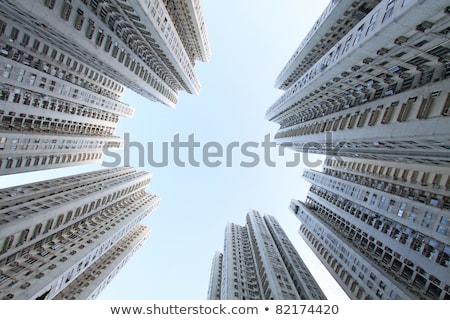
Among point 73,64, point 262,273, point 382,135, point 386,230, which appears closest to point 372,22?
point 382,135

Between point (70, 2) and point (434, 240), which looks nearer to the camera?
point (70, 2)

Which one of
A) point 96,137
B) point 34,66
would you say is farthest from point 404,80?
point 96,137

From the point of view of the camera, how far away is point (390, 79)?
3497 cm

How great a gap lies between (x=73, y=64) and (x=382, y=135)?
70005 millimetres

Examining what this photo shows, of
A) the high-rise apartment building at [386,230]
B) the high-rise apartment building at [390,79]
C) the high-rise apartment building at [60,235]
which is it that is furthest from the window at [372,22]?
the high-rise apartment building at [60,235]

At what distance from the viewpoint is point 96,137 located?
323ft

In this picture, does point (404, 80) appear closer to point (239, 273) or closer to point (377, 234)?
point (377, 234)

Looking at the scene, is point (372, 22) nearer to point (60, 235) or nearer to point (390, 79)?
point (390, 79)

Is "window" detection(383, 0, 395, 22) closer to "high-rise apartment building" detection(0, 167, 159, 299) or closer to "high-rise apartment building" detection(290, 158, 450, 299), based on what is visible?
"high-rise apartment building" detection(290, 158, 450, 299)

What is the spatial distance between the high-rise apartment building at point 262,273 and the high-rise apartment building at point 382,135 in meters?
8.27

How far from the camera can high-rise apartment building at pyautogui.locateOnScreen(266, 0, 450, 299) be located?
2700cm

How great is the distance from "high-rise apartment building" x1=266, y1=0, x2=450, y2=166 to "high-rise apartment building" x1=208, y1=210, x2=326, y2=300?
101 ft

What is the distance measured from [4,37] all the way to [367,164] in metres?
75.8

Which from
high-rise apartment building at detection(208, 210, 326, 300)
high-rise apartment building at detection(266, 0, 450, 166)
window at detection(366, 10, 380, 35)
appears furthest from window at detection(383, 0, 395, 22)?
high-rise apartment building at detection(208, 210, 326, 300)
